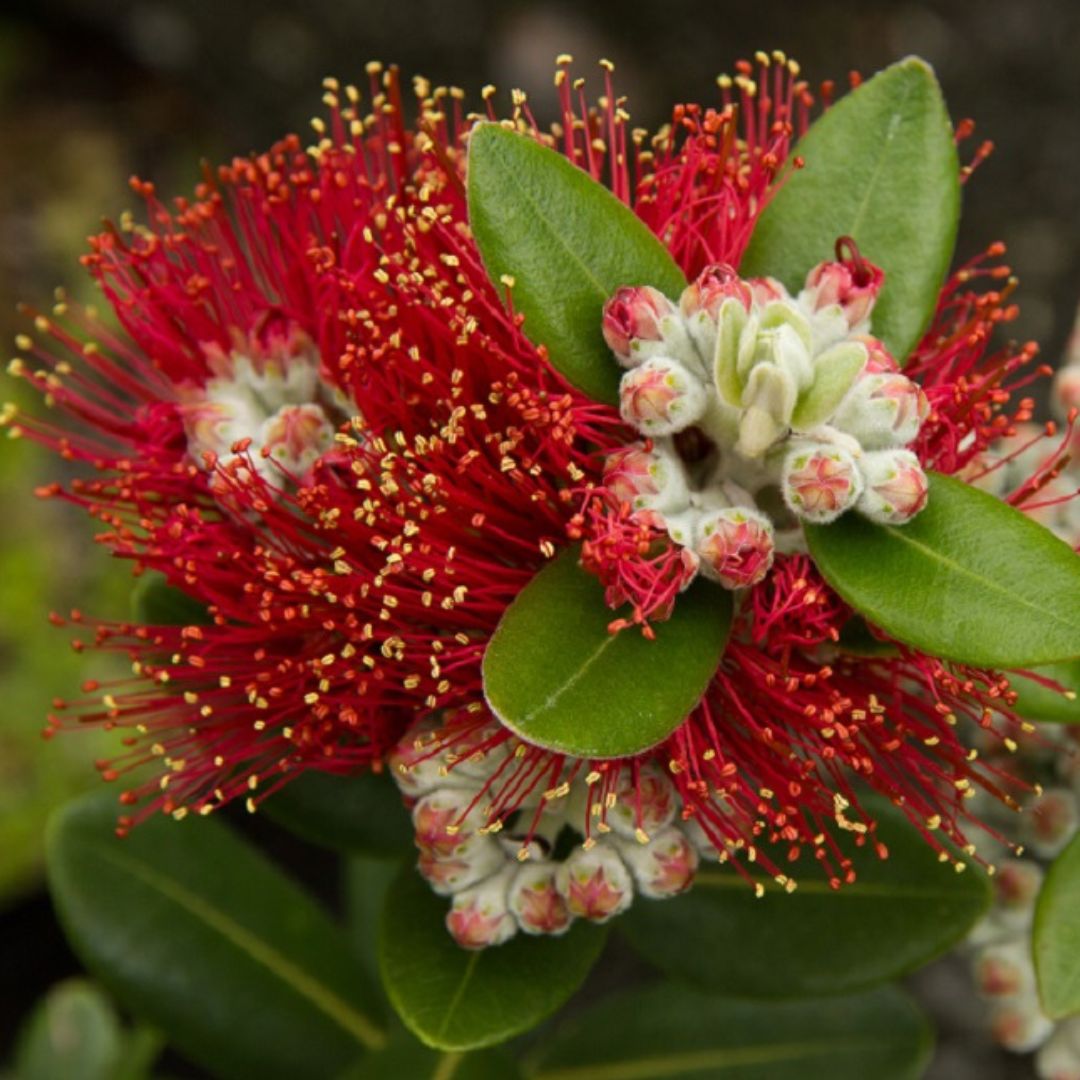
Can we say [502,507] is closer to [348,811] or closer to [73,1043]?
[348,811]

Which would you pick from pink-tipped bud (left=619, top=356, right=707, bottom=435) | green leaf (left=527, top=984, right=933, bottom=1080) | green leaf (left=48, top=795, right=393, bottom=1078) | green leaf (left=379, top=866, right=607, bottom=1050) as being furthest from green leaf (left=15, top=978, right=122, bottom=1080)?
pink-tipped bud (left=619, top=356, right=707, bottom=435)

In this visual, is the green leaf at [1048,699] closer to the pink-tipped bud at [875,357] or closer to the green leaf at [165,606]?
the pink-tipped bud at [875,357]

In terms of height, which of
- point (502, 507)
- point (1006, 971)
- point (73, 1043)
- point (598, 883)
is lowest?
point (73, 1043)

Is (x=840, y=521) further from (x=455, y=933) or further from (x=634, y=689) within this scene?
(x=455, y=933)

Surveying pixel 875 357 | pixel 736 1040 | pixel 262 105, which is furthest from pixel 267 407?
A: pixel 262 105

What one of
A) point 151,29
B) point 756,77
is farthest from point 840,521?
point 151,29

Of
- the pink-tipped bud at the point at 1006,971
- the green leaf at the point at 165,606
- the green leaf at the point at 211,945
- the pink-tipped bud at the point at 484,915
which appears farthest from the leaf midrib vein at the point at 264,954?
the pink-tipped bud at the point at 1006,971
